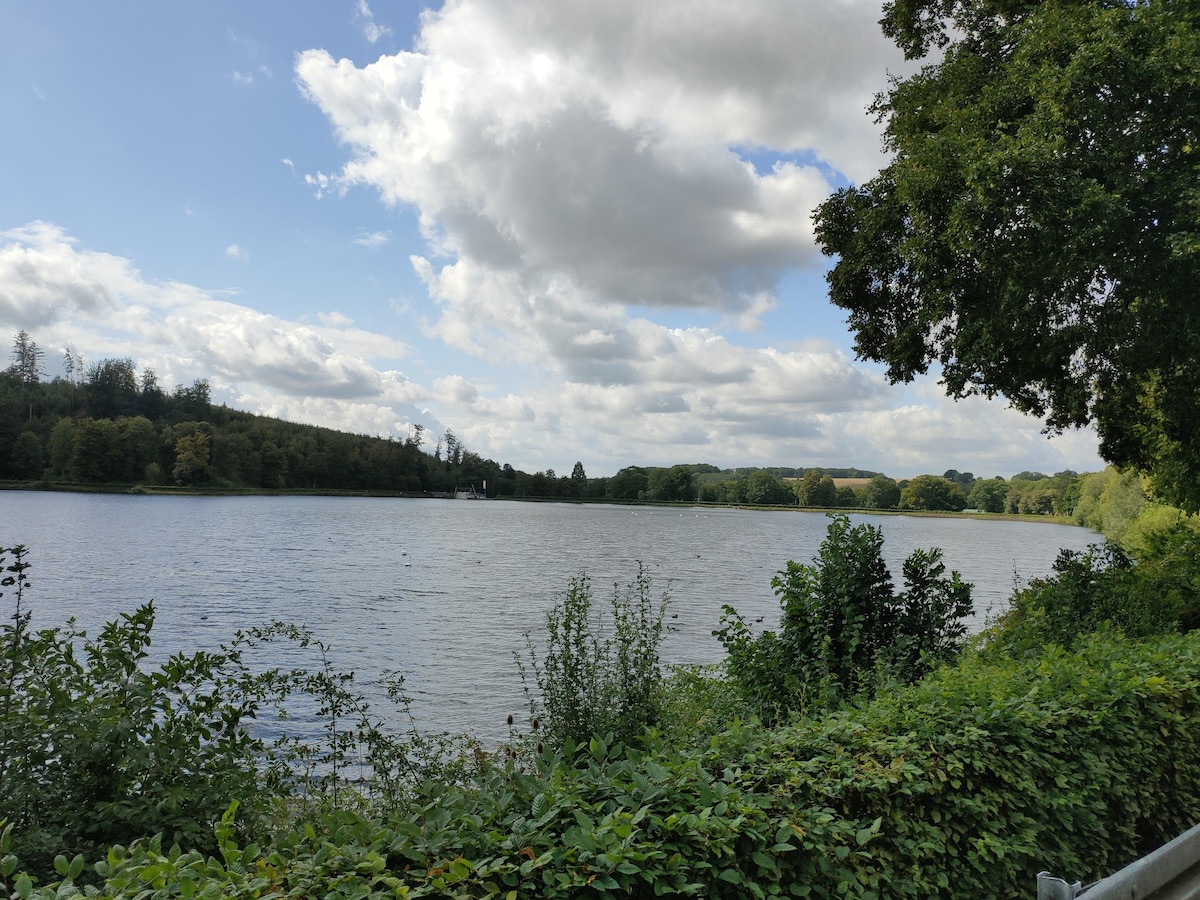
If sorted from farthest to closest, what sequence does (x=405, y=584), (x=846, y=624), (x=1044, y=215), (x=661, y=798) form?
(x=405, y=584)
(x=1044, y=215)
(x=846, y=624)
(x=661, y=798)

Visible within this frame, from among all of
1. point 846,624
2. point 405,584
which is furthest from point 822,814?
point 405,584

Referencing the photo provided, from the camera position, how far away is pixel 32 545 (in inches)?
1590

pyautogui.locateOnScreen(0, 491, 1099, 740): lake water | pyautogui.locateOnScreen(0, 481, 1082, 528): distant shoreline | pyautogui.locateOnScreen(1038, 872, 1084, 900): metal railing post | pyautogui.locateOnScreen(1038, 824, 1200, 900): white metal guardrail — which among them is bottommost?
pyautogui.locateOnScreen(0, 491, 1099, 740): lake water

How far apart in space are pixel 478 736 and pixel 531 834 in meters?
10.3

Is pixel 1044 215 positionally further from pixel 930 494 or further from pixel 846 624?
pixel 930 494

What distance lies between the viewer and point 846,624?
8.07 m

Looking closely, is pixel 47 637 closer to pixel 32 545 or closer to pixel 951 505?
pixel 32 545

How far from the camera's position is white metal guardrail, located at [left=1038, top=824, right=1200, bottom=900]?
3.05m

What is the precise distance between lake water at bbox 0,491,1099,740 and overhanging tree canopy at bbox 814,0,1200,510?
4474 millimetres

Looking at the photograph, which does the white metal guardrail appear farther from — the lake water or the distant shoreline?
the distant shoreline

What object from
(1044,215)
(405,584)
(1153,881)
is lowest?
(405,584)

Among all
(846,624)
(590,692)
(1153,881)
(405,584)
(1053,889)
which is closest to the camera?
(1053,889)

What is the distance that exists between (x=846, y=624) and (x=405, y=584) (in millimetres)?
25639

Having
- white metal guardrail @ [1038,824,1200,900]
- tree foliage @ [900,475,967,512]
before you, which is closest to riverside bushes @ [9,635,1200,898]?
white metal guardrail @ [1038,824,1200,900]
